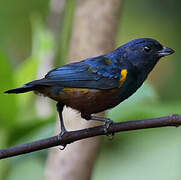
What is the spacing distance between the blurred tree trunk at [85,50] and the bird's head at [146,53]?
13.7 inches

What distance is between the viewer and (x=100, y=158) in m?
5.03

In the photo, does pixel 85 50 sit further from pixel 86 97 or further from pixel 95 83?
pixel 86 97

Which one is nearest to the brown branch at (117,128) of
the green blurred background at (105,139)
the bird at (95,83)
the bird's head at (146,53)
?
the bird at (95,83)

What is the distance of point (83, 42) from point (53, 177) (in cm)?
121

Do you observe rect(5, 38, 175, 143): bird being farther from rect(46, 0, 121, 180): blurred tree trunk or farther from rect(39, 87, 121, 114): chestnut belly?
rect(46, 0, 121, 180): blurred tree trunk

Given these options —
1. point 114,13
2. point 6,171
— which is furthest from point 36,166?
point 114,13

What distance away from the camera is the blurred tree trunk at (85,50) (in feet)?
13.6

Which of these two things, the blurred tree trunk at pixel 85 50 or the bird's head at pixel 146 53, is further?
the blurred tree trunk at pixel 85 50

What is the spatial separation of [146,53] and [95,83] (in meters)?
0.57

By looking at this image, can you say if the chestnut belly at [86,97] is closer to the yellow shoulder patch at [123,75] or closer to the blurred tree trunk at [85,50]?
the yellow shoulder patch at [123,75]

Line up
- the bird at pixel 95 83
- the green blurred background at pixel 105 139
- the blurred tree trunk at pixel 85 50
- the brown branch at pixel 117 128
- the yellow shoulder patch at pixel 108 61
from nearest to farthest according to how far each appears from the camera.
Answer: the brown branch at pixel 117 128 < the bird at pixel 95 83 < the yellow shoulder patch at pixel 108 61 < the blurred tree trunk at pixel 85 50 < the green blurred background at pixel 105 139

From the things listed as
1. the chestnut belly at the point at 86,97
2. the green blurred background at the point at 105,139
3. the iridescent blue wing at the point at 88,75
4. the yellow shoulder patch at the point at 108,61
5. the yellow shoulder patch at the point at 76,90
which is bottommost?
the green blurred background at the point at 105,139

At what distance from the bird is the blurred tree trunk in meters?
0.39

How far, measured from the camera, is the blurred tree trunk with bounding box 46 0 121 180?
4148 mm
